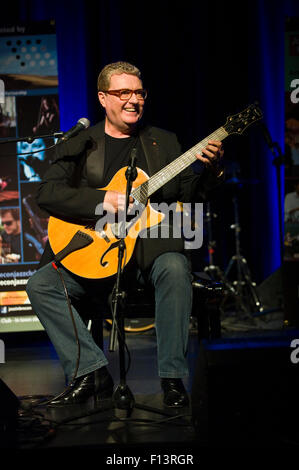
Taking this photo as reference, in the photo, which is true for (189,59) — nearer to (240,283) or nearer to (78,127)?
(240,283)

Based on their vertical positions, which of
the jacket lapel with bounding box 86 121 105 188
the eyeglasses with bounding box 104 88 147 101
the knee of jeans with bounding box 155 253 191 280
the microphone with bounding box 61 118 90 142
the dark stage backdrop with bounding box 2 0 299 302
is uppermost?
the dark stage backdrop with bounding box 2 0 299 302

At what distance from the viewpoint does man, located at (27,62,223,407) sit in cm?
229

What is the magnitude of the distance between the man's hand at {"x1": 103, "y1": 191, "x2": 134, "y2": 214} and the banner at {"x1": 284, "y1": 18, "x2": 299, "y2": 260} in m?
2.52

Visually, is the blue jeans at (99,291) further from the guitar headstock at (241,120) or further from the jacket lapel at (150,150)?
the guitar headstock at (241,120)

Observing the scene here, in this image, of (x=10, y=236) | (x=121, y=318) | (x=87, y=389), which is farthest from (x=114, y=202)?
(x=10, y=236)

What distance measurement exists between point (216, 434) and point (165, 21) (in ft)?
16.2

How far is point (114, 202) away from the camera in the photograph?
243 cm

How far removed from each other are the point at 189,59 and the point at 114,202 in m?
3.78

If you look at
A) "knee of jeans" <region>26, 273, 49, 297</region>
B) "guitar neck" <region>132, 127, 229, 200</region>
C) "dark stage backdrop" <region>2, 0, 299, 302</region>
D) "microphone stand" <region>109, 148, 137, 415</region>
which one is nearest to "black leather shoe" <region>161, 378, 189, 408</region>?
"microphone stand" <region>109, 148, 137, 415</region>

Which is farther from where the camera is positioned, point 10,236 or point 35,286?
point 10,236

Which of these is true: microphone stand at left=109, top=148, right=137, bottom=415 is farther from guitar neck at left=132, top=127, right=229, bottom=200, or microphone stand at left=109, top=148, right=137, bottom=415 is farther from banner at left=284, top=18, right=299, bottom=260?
banner at left=284, top=18, right=299, bottom=260

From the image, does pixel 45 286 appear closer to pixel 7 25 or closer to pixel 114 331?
pixel 114 331

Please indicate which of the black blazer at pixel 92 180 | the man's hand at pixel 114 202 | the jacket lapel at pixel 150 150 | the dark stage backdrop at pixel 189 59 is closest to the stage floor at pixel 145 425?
the black blazer at pixel 92 180

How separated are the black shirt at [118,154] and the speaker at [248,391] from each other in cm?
126
